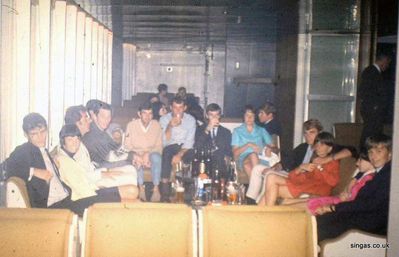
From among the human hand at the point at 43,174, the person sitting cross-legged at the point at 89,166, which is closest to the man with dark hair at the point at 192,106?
the person sitting cross-legged at the point at 89,166

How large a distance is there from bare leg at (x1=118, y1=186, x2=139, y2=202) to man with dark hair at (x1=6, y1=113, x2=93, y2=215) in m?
0.28

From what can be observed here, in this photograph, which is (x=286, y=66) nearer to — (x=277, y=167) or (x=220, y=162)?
(x=277, y=167)

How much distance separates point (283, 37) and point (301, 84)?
508 millimetres

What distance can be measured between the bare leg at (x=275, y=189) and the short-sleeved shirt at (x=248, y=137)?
0.33 metres

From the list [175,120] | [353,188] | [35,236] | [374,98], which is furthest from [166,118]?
[35,236]

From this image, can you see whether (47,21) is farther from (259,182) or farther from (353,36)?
(353,36)

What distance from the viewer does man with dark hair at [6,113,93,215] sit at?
11.0ft

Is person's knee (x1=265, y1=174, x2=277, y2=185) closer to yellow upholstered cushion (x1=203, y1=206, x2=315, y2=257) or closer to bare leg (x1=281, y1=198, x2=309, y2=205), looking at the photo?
bare leg (x1=281, y1=198, x2=309, y2=205)

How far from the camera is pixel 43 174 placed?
343 cm

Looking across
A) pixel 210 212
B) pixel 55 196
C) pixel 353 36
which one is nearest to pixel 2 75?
pixel 55 196

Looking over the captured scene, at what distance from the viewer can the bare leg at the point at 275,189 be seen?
367 centimetres

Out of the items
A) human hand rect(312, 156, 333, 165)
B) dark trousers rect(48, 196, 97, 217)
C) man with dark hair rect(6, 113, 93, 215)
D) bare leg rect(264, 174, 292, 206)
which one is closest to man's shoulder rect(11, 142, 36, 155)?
man with dark hair rect(6, 113, 93, 215)

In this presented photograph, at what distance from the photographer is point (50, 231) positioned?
2.05 metres

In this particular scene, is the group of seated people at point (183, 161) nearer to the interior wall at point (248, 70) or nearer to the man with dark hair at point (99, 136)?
the man with dark hair at point (99, 136)
